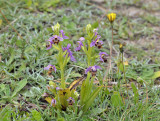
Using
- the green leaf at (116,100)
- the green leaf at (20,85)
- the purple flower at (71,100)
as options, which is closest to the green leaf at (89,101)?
the purple flower at (71,100)

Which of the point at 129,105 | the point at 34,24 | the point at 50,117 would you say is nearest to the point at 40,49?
the point at 34,24

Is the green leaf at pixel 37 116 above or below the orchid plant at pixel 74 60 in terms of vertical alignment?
below

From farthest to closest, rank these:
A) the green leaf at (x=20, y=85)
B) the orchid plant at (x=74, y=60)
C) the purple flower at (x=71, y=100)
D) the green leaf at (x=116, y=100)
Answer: the green leaf at (x=20, y=85) → the green leaf at (x=116, y=100) → the purple flower at (x=71, y=100) → the orchid plant at (x=74, y=60)

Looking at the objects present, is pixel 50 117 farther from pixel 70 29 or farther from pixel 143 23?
pixel 143 23

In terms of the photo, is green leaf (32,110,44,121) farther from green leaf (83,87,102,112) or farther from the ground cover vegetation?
green leaf (83,87,102,112)

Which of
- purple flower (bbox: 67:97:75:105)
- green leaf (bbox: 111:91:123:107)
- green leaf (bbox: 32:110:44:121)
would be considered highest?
purple flower (bbox: 67:97:75:105)

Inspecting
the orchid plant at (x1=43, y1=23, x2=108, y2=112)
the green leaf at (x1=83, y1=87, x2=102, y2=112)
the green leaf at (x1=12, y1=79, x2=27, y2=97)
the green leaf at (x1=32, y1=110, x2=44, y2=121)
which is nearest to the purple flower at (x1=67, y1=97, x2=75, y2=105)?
the orchid plant at (x1=43, y1=23, x2=108, y2=112)

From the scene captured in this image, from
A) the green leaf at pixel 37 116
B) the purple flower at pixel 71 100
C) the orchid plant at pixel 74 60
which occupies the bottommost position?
the green leaf at pixel 37 116

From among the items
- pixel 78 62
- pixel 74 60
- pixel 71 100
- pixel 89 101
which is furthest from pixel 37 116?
pixel 78 62

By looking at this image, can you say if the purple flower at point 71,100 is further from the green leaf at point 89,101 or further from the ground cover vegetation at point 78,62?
the green leaf at point 89,101
